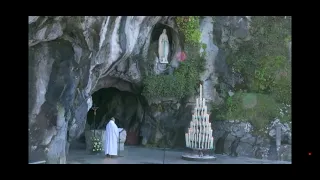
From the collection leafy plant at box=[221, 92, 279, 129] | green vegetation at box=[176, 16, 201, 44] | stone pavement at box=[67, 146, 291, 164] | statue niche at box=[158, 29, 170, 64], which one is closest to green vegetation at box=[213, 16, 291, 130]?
leafy plant at box=[221, 92, 279, 129]

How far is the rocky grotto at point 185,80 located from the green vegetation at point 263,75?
3 cm

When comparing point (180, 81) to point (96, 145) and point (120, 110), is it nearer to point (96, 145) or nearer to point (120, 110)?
point (120, 110)

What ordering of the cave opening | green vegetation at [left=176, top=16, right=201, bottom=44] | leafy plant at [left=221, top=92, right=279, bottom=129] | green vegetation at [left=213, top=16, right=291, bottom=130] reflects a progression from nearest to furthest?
leafy plant at [left=221, top=92, right=279, bottom=129]
green vegetation at [left=213, top=16, right=291, bottom=130]
green vegetation at [left=176, top=16, right=201, bottom=44]
the cave opening

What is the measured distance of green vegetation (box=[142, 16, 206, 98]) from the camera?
42.3ft

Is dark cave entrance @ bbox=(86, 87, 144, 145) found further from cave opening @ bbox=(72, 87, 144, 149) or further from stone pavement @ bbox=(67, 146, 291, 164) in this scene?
stone pavement @ bbox=(67, 146, 291, 164)

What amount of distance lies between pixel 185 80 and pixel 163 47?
130 cm

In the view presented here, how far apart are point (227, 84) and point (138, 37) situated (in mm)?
3022

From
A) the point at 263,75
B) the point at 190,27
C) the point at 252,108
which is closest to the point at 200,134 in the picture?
the point at 252,108

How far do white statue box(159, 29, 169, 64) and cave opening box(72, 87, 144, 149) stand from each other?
4.70ft

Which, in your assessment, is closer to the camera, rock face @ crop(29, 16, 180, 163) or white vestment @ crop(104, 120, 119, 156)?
rock face @ crop(29, 16, 180, 163)
